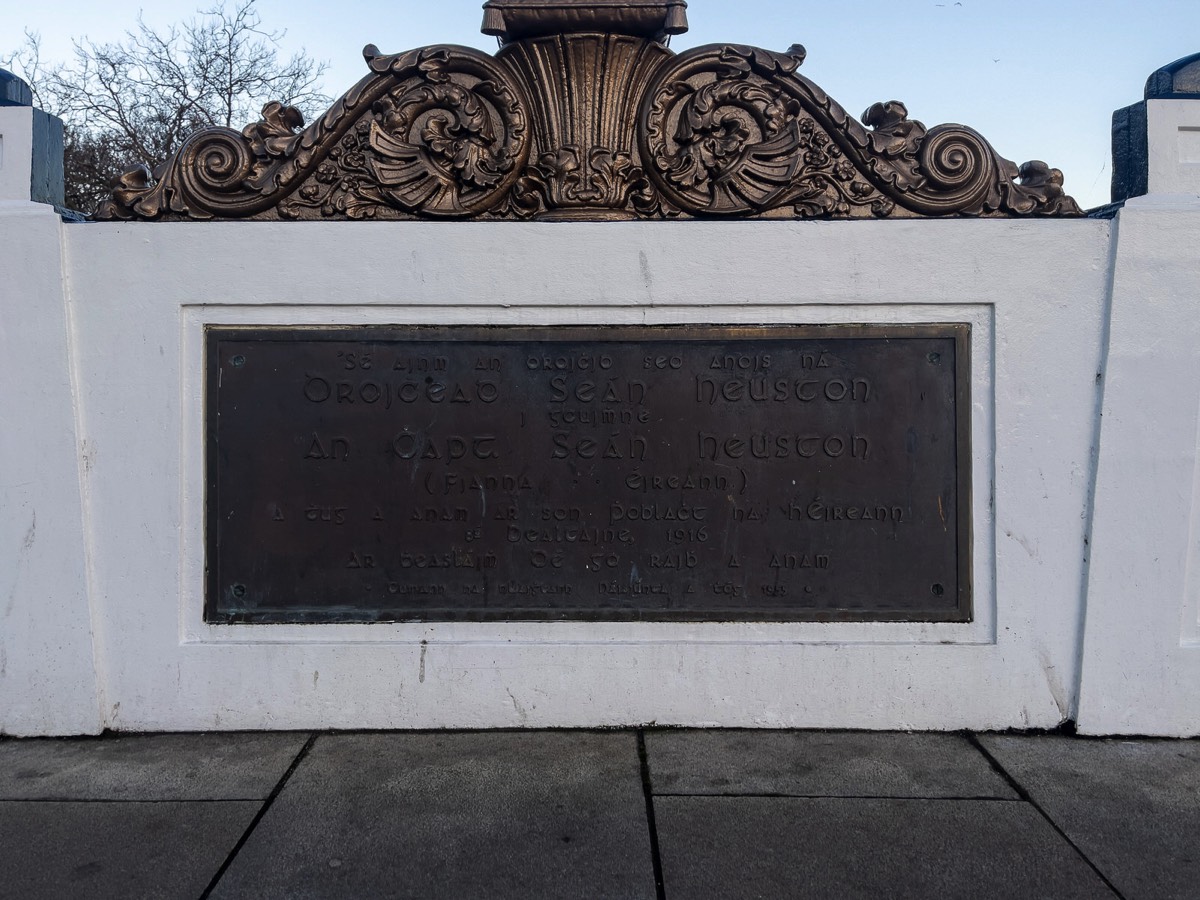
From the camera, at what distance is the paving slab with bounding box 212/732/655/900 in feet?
9.14

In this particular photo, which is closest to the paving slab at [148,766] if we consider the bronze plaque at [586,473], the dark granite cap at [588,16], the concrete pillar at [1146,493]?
the bronze plaque at [586,473]

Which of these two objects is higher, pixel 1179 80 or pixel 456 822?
pixel 1179 80

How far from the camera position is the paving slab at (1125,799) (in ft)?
9.41

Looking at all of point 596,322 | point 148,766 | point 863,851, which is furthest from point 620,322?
point 148,766

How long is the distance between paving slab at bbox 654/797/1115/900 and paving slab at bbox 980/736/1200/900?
12 centimetres

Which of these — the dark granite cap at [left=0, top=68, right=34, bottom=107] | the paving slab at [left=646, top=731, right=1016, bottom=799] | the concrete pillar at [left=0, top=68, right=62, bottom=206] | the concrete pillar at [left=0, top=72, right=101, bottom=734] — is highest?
the dark granite cap at [left=0, top=68, right=34, bottom=107]

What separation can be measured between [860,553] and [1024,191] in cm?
167

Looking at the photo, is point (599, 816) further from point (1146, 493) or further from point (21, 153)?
point (21, 153)

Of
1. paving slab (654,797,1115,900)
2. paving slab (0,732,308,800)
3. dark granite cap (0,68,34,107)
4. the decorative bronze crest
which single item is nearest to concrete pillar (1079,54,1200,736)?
the decorative bronze crest

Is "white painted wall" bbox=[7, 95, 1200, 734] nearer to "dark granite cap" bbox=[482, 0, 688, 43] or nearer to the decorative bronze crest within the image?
the decorative bronze crest

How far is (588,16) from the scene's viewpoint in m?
4.04

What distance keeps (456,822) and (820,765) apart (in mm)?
1379

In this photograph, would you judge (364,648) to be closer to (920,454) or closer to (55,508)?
(55,508)

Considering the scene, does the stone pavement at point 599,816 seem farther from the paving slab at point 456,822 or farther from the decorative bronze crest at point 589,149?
the decorative bronze crest at point 589,149
